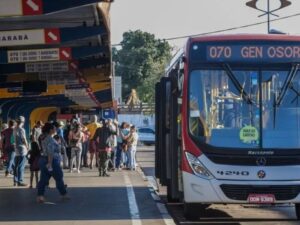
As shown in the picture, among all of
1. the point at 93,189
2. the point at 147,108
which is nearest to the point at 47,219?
the point at 93,189

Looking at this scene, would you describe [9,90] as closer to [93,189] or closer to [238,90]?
[93,189]

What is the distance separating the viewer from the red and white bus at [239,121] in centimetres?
1242

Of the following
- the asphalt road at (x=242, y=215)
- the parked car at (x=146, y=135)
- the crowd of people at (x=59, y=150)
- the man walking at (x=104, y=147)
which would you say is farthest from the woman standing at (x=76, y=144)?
the parked car at (x=146, y=135)

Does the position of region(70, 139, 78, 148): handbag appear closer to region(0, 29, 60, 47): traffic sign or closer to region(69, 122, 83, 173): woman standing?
region(69, 122, 83, 173): woman standing

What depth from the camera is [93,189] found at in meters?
19.2

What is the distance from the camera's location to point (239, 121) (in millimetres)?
12617

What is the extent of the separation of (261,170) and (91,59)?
13243 mm

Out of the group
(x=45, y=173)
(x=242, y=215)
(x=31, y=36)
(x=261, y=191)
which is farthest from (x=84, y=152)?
(x=261, y=191)

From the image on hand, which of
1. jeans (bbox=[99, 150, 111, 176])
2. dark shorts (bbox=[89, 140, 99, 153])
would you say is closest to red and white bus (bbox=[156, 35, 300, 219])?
jeans (bbox=[99, 150, 111, 176])

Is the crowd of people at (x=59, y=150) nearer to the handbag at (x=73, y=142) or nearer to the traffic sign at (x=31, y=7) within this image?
the handbag at (x=73, y=142)

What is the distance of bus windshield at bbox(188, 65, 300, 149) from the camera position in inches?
495

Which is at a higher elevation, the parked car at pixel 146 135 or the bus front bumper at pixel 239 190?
the bus front bumper at pixel 239 190

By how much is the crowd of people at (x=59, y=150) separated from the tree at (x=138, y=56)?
251 ft

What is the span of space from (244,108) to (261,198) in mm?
1498
